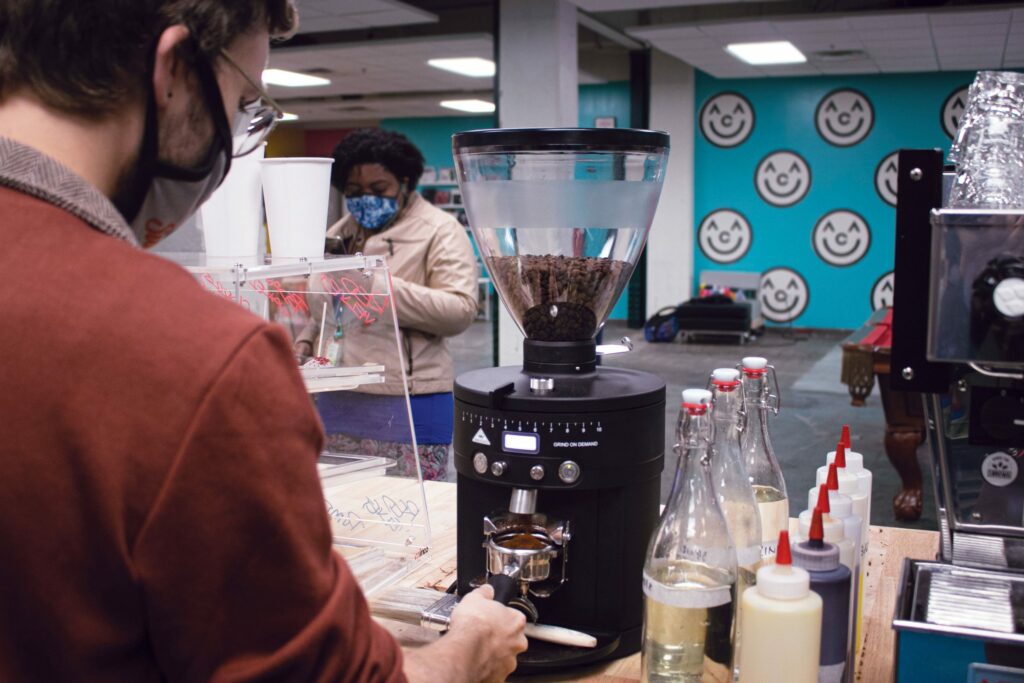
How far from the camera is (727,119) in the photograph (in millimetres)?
11352

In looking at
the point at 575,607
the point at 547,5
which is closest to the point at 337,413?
the point at 575,607

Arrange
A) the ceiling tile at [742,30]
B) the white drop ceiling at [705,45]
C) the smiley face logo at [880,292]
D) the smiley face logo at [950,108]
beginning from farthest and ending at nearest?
the smiley face logo at [880,292]
the smiley face logo at [950,108]
the ceiling tile at [742,30]
the white drop ceiling at [705,45]

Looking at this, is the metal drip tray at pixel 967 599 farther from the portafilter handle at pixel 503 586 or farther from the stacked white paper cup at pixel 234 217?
the stacked white paper cup at pixel 234 217

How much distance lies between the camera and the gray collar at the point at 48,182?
745 millimetres

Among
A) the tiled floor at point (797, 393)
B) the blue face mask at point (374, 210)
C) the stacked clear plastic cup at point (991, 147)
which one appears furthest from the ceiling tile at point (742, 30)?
the stacked clear plastic cup at point (991, 147)

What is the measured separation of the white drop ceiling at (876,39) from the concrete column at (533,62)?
1770mm

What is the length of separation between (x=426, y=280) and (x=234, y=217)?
1.41m

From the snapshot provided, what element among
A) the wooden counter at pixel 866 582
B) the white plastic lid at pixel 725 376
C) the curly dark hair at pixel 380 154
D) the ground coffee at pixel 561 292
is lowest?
the wooden counter at pixel 866 582

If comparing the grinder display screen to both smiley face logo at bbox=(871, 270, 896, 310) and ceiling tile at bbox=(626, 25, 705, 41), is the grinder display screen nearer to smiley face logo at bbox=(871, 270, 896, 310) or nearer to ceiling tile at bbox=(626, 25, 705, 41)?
ceiling tile at bbox=(626, 25, 705, 41)

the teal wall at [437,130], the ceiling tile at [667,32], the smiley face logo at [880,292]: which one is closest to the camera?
the ceiling tile at [667,32]

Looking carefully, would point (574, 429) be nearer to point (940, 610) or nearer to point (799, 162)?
point (940, 610)

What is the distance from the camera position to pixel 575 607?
127 centimetres

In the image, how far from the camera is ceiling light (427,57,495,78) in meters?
9.91

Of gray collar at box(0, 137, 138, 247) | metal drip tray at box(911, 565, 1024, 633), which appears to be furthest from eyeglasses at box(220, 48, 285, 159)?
metal drip tray at box(911, 565, 1024, 633)
